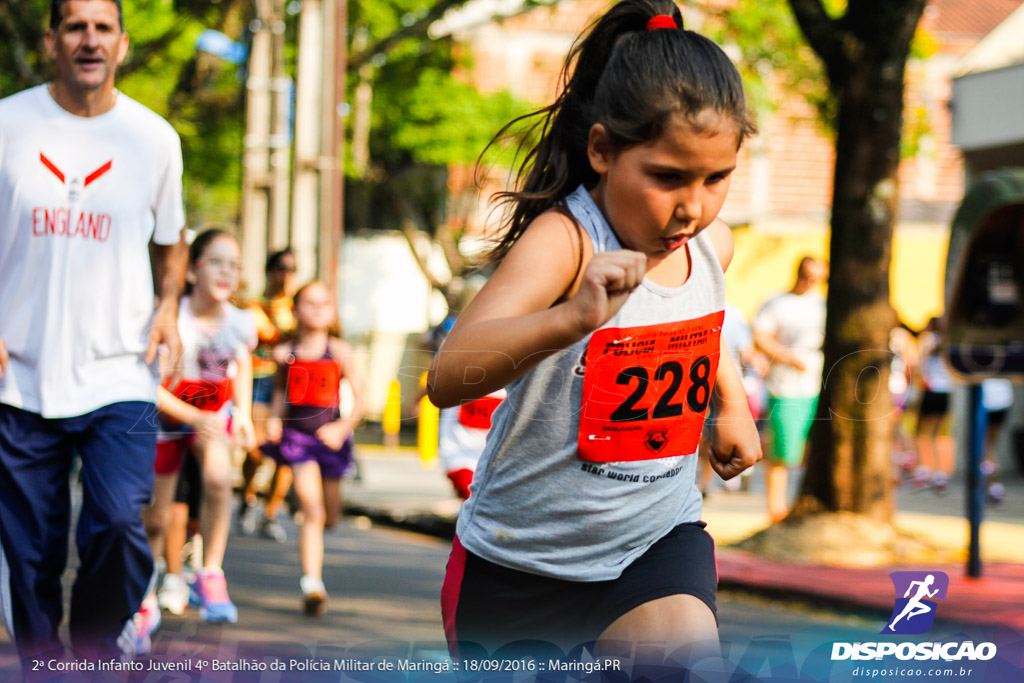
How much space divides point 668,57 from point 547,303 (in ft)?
1.70

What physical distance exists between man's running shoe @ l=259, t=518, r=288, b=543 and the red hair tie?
263 inches

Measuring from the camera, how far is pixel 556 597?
8.54 ft

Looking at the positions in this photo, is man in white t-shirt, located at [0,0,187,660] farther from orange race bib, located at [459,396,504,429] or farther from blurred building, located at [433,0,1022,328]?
blurred building, located at [433,0,1022,328]

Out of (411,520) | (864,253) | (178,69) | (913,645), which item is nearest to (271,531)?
(411,520)

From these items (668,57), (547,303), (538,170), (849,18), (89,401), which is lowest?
(89,401)

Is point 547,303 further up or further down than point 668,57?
further down

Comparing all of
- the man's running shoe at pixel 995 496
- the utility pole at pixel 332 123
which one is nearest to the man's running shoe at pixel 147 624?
the utility pole at pixel 332 123

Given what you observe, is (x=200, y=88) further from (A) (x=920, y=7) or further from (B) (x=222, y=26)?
(A) (x=920, y=7)

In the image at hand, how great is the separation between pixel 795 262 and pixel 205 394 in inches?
799

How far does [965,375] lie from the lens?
7.50 meters

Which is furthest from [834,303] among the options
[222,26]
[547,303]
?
[222,26]

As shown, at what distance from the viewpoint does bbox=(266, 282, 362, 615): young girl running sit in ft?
20.6

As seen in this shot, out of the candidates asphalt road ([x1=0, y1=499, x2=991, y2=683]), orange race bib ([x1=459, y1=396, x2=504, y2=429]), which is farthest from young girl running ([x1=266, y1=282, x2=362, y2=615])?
orange race bib ([x1=459, y1=396, x2=504, y2=429])

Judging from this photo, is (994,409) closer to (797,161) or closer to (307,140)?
(307,140)
